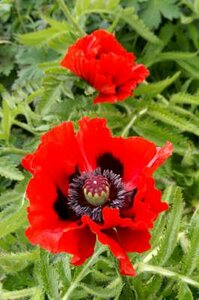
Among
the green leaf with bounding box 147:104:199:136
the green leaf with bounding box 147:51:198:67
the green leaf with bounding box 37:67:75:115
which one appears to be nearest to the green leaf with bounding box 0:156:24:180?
the green leaf with bounding box 37:67:75:115

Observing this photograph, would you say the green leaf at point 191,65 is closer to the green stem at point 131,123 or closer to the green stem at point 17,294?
the green stem at point 131,123

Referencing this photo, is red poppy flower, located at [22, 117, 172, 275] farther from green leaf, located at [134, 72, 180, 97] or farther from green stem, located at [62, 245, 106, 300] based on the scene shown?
green leaf, located at [134, 72, 180, 97]

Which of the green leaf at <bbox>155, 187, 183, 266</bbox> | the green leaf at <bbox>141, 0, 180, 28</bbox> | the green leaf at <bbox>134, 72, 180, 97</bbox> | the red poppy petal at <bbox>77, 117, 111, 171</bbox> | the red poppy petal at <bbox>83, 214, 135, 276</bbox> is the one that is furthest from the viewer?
the green leaf at <bbox>141, 0, 180, 28</bbox>

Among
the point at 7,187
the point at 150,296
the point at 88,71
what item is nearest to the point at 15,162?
the point at 7,187

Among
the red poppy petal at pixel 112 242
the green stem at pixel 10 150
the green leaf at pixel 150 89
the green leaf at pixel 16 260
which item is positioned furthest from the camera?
the green leaf at pixel 150 89

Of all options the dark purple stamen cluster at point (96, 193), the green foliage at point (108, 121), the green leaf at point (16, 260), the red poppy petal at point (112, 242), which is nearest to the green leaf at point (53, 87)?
the green foliage at point (108, 121)

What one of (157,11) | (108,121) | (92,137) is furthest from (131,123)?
(92,137)

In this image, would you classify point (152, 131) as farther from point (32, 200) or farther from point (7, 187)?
point (32, 200)

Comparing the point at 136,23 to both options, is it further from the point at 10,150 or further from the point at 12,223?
the point at 12,223
